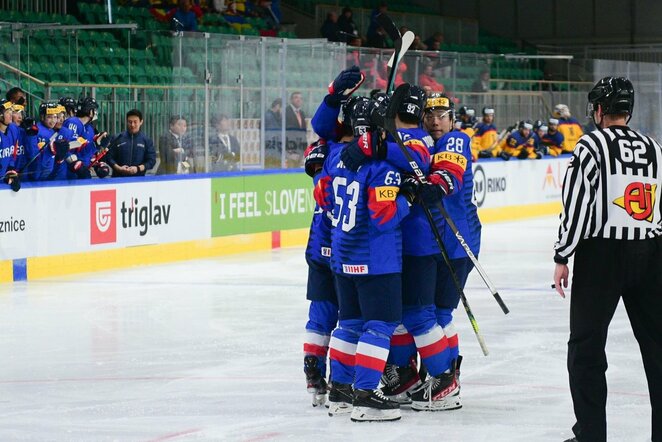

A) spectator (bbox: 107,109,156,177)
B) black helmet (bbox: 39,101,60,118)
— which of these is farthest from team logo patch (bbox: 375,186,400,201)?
spectator (bbox: 107,109,156,177)

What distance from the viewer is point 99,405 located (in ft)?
21.0

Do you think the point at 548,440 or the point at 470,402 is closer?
the point at 548,440

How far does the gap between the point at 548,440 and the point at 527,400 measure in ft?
2.85

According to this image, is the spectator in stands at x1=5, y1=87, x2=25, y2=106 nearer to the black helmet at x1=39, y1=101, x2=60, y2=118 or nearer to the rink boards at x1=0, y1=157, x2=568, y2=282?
the black helmet at x1=39, y1=101, x2=60, y2=118

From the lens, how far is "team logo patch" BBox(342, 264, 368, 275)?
5852mm

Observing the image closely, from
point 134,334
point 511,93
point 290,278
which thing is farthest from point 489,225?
point 134,334

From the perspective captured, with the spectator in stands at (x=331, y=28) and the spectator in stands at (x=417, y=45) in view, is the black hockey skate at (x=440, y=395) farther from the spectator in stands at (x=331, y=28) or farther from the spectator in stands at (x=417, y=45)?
the spectator in stands at (x=331, y=28)

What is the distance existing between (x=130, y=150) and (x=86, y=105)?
0.75 meters

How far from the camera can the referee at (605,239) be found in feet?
16.0

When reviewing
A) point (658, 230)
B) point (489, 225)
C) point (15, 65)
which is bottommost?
point (489, 225)

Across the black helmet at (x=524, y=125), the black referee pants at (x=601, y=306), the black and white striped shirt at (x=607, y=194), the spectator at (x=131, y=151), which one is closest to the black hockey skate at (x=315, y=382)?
the black referee pants at (x=601, y=306)

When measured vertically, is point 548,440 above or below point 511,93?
below

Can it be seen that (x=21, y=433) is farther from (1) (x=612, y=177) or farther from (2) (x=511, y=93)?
(2) (x=511, y=93)

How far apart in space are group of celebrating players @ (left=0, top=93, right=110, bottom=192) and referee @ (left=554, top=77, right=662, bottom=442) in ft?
24.4
